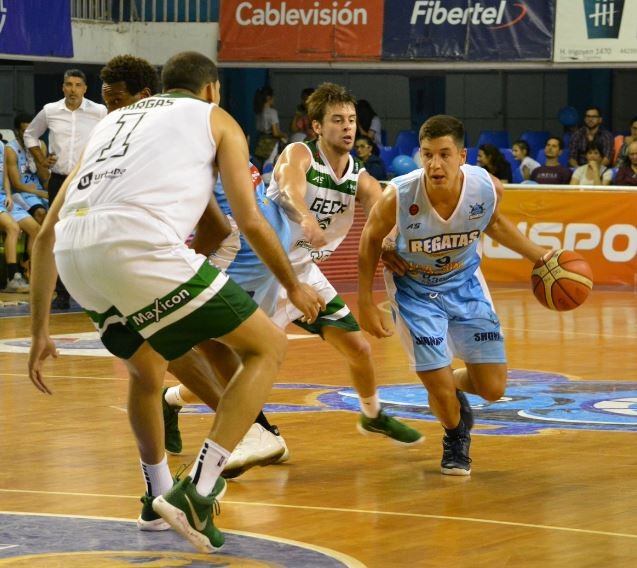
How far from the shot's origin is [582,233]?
17.4 metres

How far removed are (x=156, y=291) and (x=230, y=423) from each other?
54 cm

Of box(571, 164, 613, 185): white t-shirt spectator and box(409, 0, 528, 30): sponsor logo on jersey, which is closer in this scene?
box(571, 164, 613, 185): white t-shirt spectator

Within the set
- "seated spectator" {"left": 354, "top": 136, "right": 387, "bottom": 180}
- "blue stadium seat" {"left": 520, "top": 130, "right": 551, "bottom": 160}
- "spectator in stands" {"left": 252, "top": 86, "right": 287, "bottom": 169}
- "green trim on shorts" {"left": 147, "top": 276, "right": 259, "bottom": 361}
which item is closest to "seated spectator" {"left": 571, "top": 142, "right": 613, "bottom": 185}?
"seated spectator" {"left": 354, "top": 136, "right": 387, "bottom": 180}

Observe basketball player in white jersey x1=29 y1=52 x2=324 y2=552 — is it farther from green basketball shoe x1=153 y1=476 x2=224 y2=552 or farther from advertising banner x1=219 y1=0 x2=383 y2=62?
advertising banner x1=219 y1=0 x2=383 y2=62

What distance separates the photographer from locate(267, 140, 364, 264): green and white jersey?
7953 millimetres

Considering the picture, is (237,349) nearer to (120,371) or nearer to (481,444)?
(481,444)

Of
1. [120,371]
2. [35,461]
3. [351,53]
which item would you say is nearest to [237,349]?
[35,461]

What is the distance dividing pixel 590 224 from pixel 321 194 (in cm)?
987

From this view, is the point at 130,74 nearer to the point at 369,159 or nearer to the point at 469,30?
the point at 369,159

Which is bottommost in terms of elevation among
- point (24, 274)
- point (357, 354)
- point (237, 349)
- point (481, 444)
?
point (24, 274)

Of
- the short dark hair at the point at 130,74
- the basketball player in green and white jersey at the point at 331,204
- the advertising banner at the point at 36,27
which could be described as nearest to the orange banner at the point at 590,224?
the advertising banner at the point at 36,27

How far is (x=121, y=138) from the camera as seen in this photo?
5.38 meters

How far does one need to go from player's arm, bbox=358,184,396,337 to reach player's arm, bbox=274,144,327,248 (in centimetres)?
24

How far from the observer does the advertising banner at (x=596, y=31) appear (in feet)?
63.3
